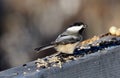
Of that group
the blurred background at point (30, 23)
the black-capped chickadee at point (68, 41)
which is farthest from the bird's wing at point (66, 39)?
the blurred background at point (30, 23)

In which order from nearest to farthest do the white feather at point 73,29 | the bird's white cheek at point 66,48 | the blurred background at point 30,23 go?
1. the bird's white cheek at point 66,48
2. the white feather at point 73,29
3. the blurred background at point 30,23

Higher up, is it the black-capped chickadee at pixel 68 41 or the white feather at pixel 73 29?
the white feather at pixel 73 29

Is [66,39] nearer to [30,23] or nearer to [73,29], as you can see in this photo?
[73,29]

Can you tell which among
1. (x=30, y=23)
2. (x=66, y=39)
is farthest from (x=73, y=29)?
(x=30, y=23)

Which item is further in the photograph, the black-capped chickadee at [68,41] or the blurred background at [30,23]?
the blurred background at [30,23]

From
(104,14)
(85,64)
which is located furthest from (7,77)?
(104,14)

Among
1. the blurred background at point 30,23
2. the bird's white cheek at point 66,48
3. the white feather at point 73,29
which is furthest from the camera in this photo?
the blurred background at point 30,23

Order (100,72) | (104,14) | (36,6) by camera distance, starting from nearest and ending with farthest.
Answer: (100,72) < (104,14) < (36,6)

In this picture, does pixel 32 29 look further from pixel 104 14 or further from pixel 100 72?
pixel 100 72

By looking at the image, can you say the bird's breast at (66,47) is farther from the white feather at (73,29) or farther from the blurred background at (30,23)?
the blurred background at (30,23)
